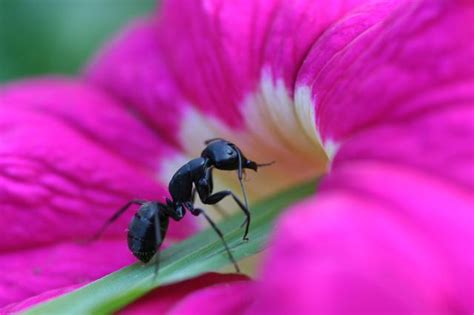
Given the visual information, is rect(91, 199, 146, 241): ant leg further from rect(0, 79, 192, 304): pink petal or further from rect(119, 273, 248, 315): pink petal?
rect(119, 273, 248, 315): pink petal

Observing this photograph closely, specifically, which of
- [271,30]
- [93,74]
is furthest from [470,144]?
[93,74]

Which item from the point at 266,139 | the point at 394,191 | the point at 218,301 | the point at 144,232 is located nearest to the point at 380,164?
the point at 394,191

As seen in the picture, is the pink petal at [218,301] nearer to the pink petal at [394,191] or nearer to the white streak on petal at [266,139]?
the pink petal at [394,191]

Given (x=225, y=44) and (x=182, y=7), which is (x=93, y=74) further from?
(x=225, y=44)

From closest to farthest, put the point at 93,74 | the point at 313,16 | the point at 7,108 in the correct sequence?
the point at 313,16, the point at 7,108, the point at 93,74

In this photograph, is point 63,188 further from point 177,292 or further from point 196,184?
point 177,292

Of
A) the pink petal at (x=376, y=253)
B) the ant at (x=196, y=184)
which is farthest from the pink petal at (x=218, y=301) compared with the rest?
the ant at (x=196, y=184)

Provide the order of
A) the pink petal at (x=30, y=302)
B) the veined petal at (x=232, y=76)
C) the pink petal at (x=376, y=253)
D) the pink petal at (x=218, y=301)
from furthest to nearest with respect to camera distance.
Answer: the veined petal at (x=232, y=76)
the pink petal at (x=30, y=302)
the pink petal at (x=218, y=301)
the pink petal at (x=376, y=253)

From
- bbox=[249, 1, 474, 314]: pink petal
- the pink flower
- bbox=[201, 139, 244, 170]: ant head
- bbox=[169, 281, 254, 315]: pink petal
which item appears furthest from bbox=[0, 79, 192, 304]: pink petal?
bbox=[249, 1, 474, 314]: pink petal
